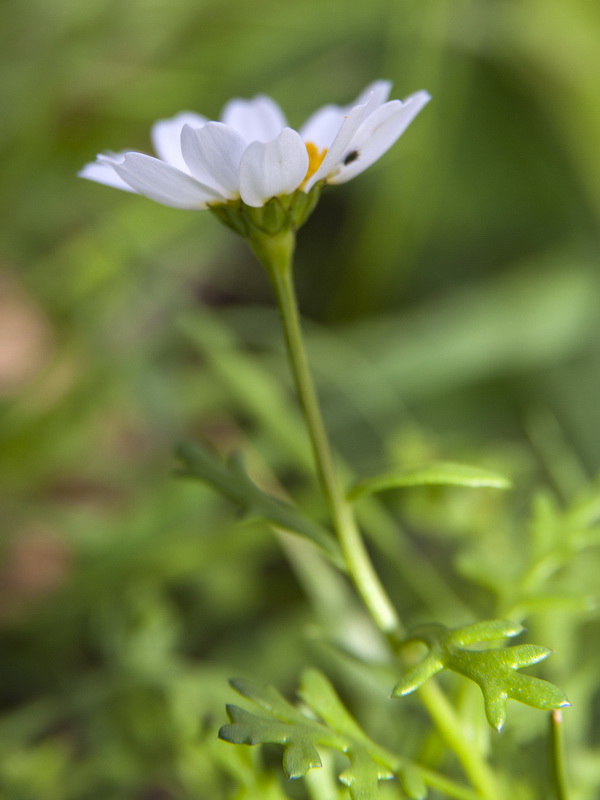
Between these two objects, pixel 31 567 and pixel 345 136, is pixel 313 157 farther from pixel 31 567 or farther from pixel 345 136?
pixel 31 567

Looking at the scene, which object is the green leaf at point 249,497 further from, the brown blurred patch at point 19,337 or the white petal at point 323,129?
the brown blurred patch at point 19,337

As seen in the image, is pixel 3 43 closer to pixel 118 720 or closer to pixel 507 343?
pixel 507 343

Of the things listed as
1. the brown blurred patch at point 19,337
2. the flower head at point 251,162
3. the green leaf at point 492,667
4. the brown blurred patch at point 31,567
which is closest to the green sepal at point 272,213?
the flower head at point 251,162

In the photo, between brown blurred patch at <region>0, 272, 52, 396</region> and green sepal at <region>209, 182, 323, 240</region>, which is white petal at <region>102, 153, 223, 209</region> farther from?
brown blurred patch at <region>0, 272, 52, 396</region>

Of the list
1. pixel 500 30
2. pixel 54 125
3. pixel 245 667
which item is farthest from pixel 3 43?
pixel 245 667

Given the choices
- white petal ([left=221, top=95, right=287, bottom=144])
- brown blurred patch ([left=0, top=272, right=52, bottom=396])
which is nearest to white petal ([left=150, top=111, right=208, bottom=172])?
white petal ([left=221, top=95, right=287, bottom=144])

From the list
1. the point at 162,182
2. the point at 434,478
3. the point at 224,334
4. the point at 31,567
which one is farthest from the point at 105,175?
the point at 31,567

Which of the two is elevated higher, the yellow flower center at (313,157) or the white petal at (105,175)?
the white petal at (105,175)
